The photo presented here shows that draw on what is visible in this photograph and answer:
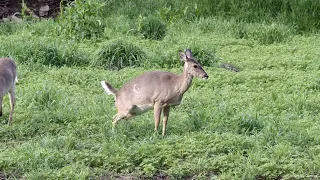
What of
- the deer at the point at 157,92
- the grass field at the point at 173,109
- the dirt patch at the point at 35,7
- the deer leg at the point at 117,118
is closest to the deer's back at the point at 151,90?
the deer at the point at 157,92

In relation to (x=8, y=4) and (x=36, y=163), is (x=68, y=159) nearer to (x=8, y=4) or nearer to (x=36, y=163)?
(x=36, y=163)

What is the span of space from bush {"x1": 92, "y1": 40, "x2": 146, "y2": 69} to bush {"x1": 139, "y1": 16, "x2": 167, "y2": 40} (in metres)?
1.64

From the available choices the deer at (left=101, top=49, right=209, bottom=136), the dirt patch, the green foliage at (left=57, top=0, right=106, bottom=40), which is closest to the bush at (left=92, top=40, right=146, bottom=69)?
the green foliage at (left=57, top=0, right=106, bottom=40)

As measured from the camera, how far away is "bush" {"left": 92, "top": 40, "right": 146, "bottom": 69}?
36.2 feet

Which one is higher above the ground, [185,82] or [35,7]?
[185,82]

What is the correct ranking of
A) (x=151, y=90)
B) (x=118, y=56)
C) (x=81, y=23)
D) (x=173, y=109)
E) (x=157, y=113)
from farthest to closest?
(x=81, y=23), (x=118, y=56), (x=173, y=109), (x=151, y=90), (x=157, y=113)

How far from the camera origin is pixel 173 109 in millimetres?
8969

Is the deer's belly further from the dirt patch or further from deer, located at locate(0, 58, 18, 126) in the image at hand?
the dirt patch

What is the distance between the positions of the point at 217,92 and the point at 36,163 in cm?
349

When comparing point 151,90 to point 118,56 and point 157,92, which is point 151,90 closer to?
point 157,92

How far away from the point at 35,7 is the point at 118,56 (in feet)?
13.9

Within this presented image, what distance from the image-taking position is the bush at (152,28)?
1273cm

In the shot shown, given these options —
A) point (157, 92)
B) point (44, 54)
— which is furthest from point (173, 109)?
point (44, 54)

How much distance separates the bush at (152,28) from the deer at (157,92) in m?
4.91
